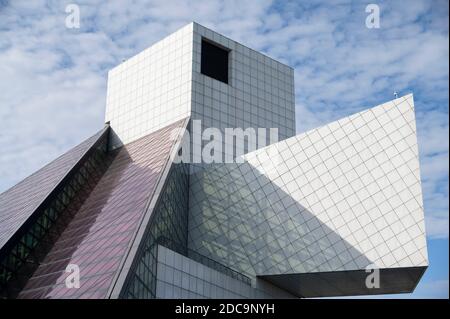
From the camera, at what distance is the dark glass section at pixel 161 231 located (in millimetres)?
27609

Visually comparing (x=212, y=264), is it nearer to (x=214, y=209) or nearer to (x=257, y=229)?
(x=257, y=229)

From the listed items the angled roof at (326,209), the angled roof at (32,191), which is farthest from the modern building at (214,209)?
the angled roof at (32,191)

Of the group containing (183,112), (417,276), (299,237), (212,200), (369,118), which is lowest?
(417,276)

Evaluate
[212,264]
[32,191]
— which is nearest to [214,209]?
[212,264]

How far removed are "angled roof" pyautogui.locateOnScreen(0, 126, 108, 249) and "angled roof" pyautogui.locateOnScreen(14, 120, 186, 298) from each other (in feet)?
7.31

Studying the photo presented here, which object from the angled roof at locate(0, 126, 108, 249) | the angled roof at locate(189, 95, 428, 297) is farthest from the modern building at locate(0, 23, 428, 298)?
the angled roof at locate(0, 126, 108, 249)

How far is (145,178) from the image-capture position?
36938mm

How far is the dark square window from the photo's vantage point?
47.8m

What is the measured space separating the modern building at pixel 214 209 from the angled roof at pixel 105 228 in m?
0.11

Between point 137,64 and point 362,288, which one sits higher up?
point 137,64

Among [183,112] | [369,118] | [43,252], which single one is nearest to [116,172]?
[183,112]

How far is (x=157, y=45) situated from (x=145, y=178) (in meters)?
16.3
